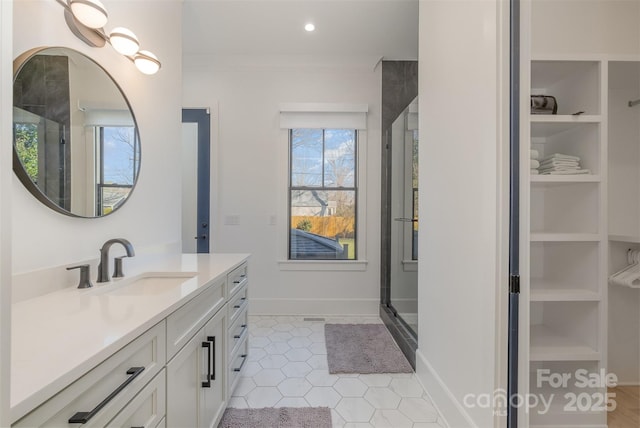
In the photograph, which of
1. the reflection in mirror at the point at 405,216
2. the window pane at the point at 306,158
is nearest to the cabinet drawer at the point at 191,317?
the reflection in mirror at the point at 405,216

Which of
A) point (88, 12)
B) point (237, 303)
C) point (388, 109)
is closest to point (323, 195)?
point (388, 109)

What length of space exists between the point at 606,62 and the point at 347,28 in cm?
220

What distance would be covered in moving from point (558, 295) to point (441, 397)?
890 millimetres

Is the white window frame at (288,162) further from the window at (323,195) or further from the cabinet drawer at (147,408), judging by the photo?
the cabinet drawer at (147,408)

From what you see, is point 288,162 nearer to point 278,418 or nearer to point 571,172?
point 278,418

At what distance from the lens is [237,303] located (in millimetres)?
1772

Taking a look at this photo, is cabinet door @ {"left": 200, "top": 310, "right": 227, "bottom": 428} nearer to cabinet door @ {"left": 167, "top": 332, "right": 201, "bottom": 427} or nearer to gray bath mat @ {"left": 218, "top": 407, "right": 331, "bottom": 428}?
cabinet door @ {"left": 167, "top": 332, "right": 201, "bottom": 427}

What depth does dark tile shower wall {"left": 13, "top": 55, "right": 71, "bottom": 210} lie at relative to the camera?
104 cm

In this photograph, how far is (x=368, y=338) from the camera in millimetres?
2598

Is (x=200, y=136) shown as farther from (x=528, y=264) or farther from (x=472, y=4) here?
(x=528, y=264)

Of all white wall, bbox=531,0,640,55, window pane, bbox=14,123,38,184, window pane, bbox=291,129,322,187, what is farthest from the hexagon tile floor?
white wall, bbox=531,0,640,55

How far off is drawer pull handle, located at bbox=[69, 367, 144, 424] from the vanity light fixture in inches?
55.6

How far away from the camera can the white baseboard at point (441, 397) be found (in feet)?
4.56

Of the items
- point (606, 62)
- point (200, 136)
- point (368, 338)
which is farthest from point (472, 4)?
point (200, 136)
